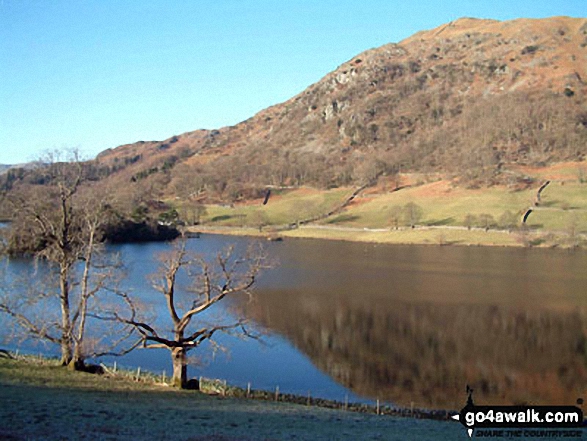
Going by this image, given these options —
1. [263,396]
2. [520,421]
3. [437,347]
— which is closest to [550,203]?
[437,347]

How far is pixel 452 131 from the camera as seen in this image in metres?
194

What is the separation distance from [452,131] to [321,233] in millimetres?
100993

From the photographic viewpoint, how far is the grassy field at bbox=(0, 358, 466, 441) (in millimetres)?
14531

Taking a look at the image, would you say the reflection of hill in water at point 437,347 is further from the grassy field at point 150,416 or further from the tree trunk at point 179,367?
the tree trunk at point 179,367

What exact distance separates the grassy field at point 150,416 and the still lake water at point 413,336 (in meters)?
7.44

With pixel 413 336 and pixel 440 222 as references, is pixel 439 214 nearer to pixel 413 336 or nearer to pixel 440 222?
pixel 440 222

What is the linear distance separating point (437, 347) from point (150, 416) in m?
23.3

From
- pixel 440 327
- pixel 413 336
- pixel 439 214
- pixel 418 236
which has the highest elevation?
pixel 439 214

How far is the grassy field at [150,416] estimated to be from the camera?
14.5 metres

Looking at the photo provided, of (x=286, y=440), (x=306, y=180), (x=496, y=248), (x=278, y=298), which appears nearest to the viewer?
(x=286, y=440)

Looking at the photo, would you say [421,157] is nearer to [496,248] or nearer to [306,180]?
[306,180]

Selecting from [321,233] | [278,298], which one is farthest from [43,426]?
[321,233]

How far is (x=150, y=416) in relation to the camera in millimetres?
16547

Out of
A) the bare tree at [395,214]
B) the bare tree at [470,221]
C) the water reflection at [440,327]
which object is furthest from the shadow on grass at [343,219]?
the water reflection at [440,327]
